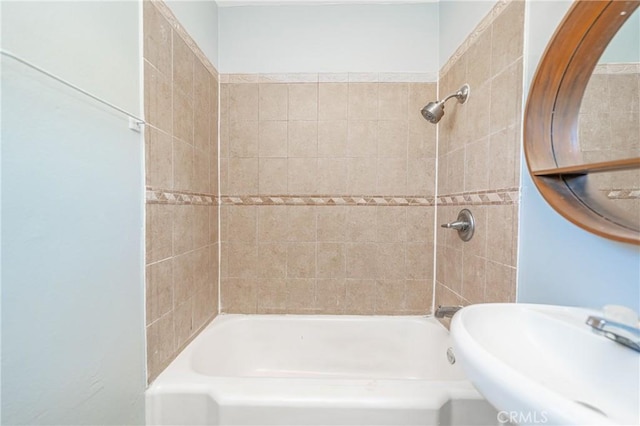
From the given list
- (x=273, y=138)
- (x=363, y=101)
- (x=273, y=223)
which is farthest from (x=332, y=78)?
(x=273, y=223)

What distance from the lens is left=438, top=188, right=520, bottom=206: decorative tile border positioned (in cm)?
104

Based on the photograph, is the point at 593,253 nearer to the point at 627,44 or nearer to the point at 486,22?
the point at 627,44

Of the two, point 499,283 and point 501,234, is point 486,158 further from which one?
point 499,283

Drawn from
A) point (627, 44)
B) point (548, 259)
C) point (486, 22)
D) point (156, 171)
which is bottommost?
point (548, 259)

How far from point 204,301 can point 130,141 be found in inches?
38.4

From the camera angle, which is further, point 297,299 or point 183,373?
point 297,299

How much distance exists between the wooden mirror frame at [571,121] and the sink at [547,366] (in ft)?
0.80

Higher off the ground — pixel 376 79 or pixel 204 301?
pixel 376 79

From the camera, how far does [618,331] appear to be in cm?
56

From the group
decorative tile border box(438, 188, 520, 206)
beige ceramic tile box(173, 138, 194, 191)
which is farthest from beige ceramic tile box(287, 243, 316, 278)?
decorative tile border box(438, 188, 520, 206)

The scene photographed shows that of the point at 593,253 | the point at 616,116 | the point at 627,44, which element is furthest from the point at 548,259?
the point at 627,44

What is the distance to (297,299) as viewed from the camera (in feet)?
5.96

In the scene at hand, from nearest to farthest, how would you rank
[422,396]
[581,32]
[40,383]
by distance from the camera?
[40,383], [581,32], [422,396]

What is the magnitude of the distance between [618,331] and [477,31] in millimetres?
1292
